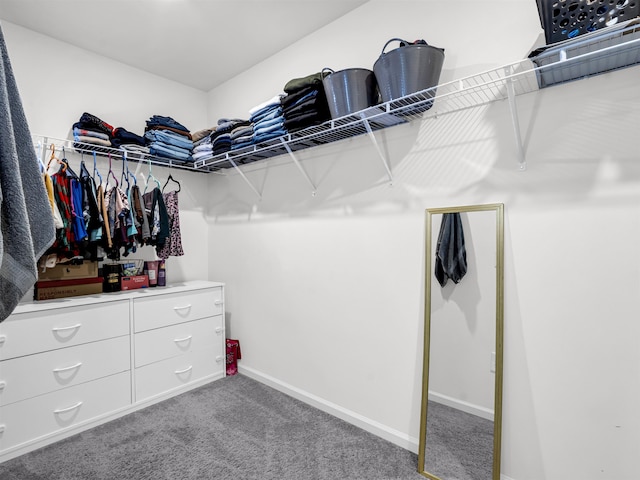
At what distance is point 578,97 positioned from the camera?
1.44 metres

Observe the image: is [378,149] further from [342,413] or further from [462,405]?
[342,413]

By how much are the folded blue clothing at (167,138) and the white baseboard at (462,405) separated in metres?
2.51

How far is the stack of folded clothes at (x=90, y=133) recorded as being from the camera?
2387 millimetres

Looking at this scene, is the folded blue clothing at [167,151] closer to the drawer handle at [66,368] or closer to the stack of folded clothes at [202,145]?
the stack of folded clothes at [202,145]

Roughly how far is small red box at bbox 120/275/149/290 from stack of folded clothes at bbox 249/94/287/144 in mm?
1352

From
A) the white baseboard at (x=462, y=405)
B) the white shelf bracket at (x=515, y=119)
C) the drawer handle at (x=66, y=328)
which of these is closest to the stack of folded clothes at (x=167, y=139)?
the drawer handle at (x=66, y=328)

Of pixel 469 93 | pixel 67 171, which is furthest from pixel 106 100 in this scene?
pixel 469 93

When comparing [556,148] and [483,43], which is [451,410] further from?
[483,43]

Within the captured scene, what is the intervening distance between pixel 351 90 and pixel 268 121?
0.68m

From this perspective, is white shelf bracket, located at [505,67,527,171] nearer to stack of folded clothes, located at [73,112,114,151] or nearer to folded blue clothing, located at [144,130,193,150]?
folded blue clothing, located at [144,130,193,150]

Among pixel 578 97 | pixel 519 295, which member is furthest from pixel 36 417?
pixel 578 97

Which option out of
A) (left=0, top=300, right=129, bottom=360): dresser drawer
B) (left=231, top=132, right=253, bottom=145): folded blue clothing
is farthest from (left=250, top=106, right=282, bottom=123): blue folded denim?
(left=0, top=300, right=129, bottom=360): dresser drawer

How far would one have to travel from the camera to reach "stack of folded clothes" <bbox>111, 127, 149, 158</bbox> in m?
2.57

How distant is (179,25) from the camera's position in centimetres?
235
